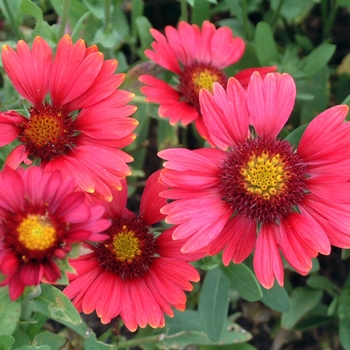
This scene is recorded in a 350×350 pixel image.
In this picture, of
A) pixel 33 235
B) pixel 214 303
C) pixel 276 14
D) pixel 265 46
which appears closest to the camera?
pixel 33 235

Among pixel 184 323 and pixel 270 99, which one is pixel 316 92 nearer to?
pixel 270 99

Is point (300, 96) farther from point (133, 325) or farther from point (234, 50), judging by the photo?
point (133, 325)

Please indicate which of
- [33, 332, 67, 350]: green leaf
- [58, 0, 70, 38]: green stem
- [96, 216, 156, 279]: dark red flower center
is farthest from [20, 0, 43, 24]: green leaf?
[33, 332, 67, 350]: green leaf

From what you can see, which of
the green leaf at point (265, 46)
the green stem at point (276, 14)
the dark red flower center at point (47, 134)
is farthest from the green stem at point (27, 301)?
the green stem at point (276, 14)

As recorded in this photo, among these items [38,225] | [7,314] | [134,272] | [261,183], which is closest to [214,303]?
[134,272]

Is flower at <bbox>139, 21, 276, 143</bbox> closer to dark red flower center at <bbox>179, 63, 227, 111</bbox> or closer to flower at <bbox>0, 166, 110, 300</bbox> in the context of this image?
dark red flower center at <bbox>179, 63, 227, 111</bbox>

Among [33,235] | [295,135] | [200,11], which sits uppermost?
[200,11]

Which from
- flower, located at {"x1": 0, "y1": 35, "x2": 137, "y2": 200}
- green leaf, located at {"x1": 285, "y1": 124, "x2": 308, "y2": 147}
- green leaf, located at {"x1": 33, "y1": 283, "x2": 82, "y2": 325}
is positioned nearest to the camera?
green leaf, located at {"x1": 33, "y1": 283, "x2": 82, "y2": 325}
